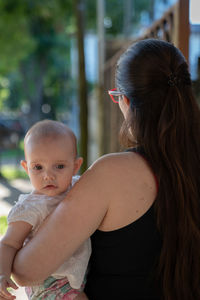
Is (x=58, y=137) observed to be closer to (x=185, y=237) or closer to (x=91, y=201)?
(x=91, y=201)

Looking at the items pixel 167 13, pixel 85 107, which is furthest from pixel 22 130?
pixel 167 13

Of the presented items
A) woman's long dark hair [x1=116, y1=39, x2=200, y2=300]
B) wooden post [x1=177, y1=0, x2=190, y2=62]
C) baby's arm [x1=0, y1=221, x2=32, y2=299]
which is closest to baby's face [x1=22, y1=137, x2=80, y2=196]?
baby's arm [x1=0, y1=221, x2=32, y2=299]

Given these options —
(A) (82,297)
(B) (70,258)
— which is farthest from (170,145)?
(A) (82,297)

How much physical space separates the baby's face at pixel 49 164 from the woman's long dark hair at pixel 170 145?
29 centimetres

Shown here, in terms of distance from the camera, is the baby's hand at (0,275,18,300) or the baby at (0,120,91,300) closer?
the baby's hand at (0,275,18,300)

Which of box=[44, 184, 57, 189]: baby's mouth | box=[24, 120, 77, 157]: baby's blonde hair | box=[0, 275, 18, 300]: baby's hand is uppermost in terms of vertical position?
box=[24, 120, 77, 157]: baby's blonde hair

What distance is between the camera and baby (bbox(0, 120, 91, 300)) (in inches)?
56.7

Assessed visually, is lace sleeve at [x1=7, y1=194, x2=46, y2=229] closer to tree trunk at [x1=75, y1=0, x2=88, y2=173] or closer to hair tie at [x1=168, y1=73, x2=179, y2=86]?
hair tie at [x1=168, y1=73, x2=179, y2=86]

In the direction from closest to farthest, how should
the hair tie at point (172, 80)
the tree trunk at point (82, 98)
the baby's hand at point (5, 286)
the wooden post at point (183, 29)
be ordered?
1. the baby's hand at point (5, 286)
2. the hair tie at point (172, 80)
3. the wooden post at point (183, 29)
4. the tree trunk at point (82, 98)

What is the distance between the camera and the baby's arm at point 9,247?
4.29ft

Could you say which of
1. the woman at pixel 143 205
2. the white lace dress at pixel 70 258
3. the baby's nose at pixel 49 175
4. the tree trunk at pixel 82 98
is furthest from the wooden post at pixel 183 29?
the tree trunk at pixel 82 98

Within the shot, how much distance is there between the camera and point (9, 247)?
140cm

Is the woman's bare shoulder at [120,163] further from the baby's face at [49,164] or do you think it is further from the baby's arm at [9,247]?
the baby's arm at [9,247]

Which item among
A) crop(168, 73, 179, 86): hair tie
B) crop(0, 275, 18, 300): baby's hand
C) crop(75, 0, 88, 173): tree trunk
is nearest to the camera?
crop(0, 275, 18, 300): baby's hand
